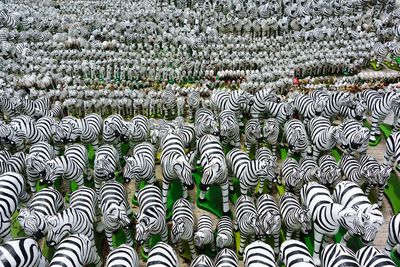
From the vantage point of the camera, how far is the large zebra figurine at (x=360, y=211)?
1294 centimetres

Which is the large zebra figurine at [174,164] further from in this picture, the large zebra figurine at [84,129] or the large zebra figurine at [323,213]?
the large zebra figurine at [323,213]

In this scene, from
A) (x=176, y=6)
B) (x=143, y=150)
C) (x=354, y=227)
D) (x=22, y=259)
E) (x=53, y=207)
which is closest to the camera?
(x=22, y=259)

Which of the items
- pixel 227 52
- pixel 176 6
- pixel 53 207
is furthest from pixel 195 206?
pixel 176 6

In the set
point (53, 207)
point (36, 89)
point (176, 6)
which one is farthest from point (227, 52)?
point (53, 207)

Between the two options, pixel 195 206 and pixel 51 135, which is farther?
pixel 51 135

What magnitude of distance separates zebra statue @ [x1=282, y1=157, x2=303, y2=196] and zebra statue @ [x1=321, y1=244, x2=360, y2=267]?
3513 mm

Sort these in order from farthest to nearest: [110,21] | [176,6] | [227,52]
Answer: [176,6], [110,21], [227,52]

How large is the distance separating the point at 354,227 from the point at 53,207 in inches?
385

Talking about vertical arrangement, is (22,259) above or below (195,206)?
above

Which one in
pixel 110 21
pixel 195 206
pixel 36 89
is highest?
pixel 110 21

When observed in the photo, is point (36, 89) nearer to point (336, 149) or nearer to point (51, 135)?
point (51, 135)

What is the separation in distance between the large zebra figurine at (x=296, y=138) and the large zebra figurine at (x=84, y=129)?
8179 millimetres

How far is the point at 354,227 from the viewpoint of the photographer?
13164mm

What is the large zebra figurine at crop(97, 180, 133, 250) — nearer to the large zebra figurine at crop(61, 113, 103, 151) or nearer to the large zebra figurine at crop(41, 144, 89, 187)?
the large zebra figurine at crop(41, 144, 89, 187)
